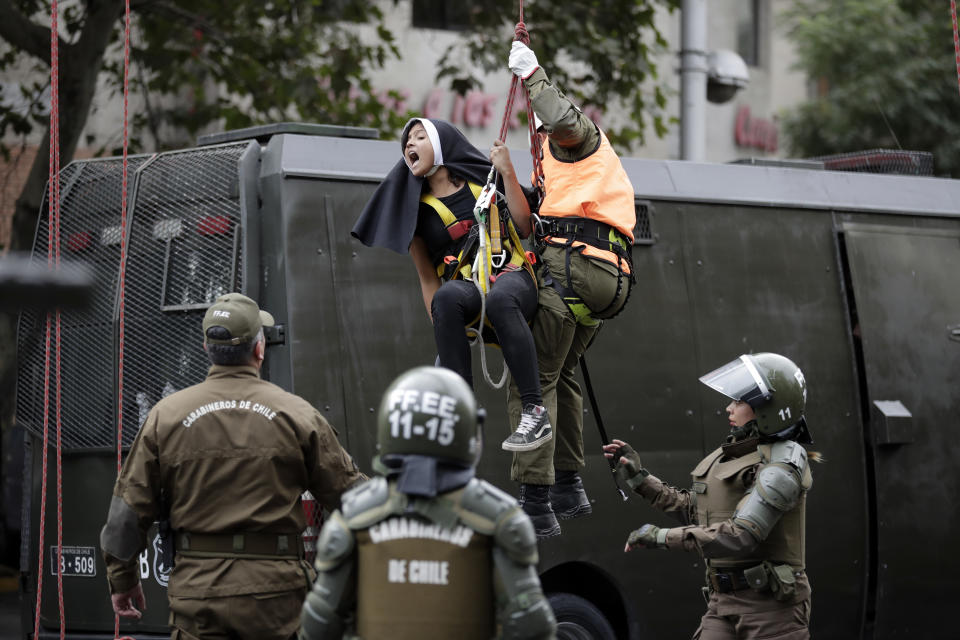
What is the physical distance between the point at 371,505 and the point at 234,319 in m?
1.79

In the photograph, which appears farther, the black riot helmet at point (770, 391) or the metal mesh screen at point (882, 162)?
the metal mesh screen at point (882, 162)

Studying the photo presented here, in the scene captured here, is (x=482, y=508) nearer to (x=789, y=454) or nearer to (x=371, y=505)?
(x=371, y=505)

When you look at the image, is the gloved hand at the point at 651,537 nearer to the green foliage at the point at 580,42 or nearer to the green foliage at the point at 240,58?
the green foliage at the point at 580,42

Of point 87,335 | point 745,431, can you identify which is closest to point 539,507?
point 745,431

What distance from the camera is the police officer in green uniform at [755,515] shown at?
5688 mm

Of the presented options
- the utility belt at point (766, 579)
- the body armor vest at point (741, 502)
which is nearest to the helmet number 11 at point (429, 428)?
the body armor vest at point (741, 502)

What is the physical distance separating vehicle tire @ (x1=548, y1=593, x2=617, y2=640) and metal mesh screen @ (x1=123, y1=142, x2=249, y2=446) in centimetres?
208

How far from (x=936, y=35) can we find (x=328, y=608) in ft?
60.3

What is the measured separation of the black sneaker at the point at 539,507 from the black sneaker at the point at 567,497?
0.98ft

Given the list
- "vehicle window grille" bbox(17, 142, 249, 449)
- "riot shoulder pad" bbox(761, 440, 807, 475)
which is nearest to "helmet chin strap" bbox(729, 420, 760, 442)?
"riot shoulder pad" bbox(761, 440, 807, 475)

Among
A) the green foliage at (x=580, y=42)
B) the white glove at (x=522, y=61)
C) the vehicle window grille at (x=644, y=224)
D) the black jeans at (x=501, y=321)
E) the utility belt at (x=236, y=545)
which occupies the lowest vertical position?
the utility belt at (x=236, y=545)

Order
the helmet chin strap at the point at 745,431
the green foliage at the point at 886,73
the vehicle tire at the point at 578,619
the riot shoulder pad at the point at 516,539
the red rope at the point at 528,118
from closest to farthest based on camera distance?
1. the riot shoulder pad at the point at 516,539
2. the red rope at the point at 528,118
3. the helmet chin strap at the point at 745,431
4. the vehicle tire at the point at 578,619
5. the green foliage at the point at 886,73

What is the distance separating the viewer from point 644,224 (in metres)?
7.72

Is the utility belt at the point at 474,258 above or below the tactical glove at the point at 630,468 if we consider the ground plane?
above
